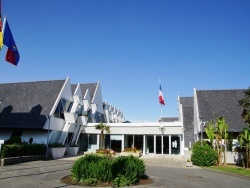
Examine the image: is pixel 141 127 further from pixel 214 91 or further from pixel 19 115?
pixel 19 115

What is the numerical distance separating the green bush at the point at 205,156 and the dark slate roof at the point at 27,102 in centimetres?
1541

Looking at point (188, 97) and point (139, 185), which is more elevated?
point (188, 97)

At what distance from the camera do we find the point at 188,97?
4966 cm

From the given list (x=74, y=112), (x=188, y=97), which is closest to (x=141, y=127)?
(x=74, y=112)

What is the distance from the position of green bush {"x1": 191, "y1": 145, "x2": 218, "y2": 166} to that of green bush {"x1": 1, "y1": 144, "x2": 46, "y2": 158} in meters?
Answer: 14.4

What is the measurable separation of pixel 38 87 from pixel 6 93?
4.25 m

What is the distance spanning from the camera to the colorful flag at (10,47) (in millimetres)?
15865

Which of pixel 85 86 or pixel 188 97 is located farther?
pixel 188 97

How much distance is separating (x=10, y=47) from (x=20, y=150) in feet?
31.2

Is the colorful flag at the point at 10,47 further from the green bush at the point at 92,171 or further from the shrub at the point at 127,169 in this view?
the shrub at the point at 127,169

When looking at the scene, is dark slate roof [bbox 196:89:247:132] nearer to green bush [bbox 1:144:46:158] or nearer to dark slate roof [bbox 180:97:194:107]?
dark slate roof [bbox 180:97:194:107]

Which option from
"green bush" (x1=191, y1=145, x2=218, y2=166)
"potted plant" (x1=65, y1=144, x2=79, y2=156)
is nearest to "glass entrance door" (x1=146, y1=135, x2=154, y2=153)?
"potted plant" (x1=65, y1=144, x2=79, y2=156)

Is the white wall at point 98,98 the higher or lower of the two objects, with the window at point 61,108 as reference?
higher

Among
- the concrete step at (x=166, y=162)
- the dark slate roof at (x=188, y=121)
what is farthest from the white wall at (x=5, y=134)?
the dark slate roof at (x=188, y=121)
